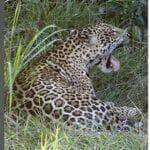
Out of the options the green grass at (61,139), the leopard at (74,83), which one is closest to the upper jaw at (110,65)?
the leopard at (74,83)

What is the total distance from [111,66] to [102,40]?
0.19 meters

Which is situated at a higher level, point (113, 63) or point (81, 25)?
point (81, 25)

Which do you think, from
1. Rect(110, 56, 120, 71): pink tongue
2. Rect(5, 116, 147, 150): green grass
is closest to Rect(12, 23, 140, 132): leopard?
Rect(110, 56, 120, 71): pink tongue

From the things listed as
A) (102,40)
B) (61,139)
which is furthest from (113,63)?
(61,139)

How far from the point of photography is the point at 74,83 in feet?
10.5

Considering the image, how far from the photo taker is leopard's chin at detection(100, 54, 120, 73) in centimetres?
321

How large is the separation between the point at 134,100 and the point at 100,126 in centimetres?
19

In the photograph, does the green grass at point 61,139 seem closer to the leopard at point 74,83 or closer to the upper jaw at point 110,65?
the leopard at point 74,83

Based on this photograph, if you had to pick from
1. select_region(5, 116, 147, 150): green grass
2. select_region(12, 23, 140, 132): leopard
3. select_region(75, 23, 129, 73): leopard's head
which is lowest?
select_region(5, 116, 147, 150): green grass

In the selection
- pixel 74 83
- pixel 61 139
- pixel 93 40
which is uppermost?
pixel 93 40

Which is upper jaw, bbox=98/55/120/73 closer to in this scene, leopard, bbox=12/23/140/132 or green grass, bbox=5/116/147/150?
leopard, bbox=12/23/140/132

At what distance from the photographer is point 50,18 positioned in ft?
10.7

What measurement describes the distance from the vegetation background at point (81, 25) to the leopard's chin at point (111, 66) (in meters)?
0.02

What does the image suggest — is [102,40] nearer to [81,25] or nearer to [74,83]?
[81,25]
